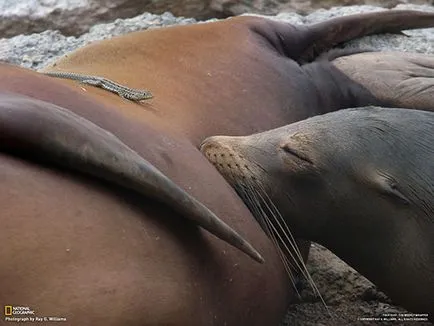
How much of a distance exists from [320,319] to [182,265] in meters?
0.89

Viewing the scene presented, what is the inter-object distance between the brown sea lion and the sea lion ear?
0.32m

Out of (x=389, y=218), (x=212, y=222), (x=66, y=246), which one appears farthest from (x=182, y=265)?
(x=389, y=218)

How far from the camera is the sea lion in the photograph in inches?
102

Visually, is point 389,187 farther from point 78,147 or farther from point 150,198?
point 78,147

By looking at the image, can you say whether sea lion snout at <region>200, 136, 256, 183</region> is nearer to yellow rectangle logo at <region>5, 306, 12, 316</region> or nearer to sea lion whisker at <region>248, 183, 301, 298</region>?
sea lion whisker at <region>248, 183, 301, 298</region>

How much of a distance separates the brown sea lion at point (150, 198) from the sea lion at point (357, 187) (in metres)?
0.15

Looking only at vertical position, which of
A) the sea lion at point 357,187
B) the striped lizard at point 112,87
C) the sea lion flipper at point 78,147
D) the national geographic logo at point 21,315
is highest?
the sea lion flipper at point 78,147

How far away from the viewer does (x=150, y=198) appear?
7.03 ft

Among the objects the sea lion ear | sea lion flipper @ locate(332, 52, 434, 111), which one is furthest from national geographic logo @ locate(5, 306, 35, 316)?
sea lion flipper @ locate(332, 52, 434, 111)

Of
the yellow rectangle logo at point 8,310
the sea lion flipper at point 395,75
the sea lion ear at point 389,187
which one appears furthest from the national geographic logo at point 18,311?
the sea lion flipper at point 395,75

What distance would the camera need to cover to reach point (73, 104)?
2.37m

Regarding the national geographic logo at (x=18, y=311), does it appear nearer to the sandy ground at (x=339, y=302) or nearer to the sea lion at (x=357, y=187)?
the sea lion at (x=357, y=187)

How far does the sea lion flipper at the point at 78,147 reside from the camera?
6.53 feet

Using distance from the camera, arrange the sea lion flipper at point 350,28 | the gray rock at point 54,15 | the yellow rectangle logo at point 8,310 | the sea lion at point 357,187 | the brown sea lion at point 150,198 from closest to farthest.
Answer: the yellow rectangle logo at point 8,310, the brown sea lion at point 150,198, the sea lion at point 357,187, the sea lion flipper at point 350,28, the gray rock at point 54,15
